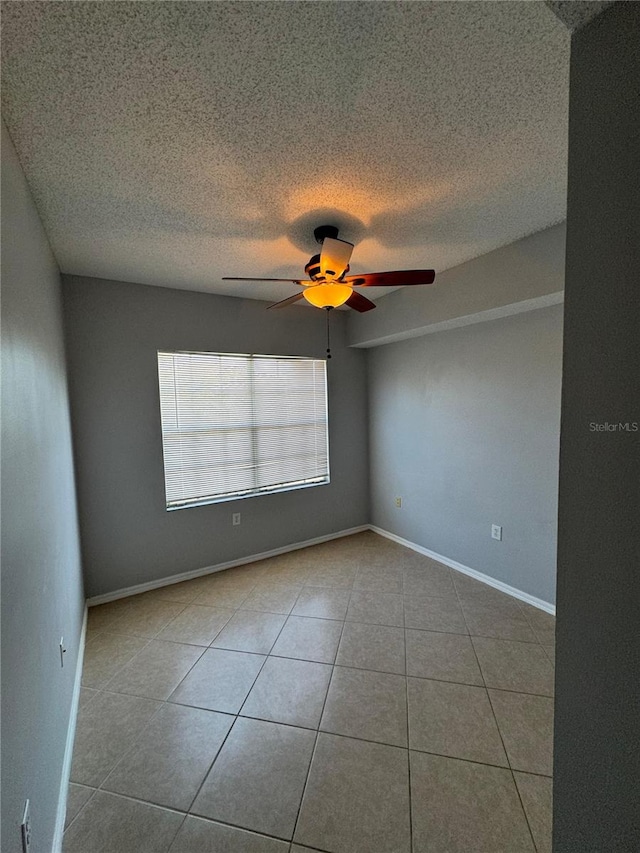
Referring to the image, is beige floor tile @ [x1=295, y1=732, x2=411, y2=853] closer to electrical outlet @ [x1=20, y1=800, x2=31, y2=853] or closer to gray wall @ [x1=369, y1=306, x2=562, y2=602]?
electrical outlet @ [x1=20, y1=800, x2=31, y2=853]

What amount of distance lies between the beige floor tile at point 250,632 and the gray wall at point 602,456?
1778 mm

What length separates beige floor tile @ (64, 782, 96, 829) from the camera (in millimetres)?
1301

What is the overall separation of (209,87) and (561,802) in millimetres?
2222

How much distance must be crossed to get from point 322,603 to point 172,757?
1342mm

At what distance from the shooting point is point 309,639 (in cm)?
227

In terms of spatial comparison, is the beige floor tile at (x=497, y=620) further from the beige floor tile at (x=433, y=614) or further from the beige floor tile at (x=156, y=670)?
the beige floor tile at (x=156, y=670)

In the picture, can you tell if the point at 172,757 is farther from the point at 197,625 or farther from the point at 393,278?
the point at 393,278

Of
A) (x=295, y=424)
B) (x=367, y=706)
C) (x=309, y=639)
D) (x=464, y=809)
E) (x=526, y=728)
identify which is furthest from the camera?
(x=295, y=424)

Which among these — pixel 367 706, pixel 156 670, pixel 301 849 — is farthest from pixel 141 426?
pixel 301 849

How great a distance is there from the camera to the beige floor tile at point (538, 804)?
1.20 metres

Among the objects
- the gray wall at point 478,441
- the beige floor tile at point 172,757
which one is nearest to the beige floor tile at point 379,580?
the gray wall at point 478,441

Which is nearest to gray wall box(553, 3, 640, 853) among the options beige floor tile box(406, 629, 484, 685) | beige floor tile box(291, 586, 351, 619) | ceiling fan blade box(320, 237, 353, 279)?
ceiling fan blade box(320, 237, 353, 279)

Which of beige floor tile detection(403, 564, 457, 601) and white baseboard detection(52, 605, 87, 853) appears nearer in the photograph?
white baseboard detection(52, 605, 87, 853)

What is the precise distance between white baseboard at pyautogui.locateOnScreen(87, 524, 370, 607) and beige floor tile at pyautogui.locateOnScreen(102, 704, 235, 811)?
132 cm
